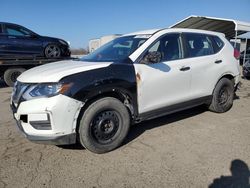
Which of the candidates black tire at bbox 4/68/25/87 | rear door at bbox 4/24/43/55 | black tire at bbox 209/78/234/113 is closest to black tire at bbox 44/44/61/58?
rear door at bbox 4/24/43/55

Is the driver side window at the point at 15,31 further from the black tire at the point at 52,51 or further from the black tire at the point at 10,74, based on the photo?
the black tire at the point at 10,74

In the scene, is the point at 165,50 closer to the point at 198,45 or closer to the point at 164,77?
the point at 164,77

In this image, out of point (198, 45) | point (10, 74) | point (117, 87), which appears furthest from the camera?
point (10, 74)

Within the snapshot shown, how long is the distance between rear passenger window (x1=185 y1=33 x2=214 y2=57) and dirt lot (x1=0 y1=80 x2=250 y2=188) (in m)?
1.40

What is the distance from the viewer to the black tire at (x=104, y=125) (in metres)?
3.48

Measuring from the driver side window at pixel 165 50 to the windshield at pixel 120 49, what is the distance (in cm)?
23

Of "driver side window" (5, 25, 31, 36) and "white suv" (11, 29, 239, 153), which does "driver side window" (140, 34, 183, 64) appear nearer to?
"white suv" (11, 29, 239, 153)

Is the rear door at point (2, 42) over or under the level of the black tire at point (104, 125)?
over

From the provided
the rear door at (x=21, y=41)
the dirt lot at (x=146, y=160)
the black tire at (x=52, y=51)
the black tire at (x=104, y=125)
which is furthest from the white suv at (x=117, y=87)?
the black tire at (x=52, y=51)

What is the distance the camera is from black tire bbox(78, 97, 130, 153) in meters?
3.48

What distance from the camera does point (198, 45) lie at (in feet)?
16.3

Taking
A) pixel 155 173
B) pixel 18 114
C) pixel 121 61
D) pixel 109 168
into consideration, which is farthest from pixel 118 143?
pixel 18 114

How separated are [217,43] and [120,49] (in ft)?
Answer: 7.35

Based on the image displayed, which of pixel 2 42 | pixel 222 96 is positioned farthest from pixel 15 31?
pixel 222 96
